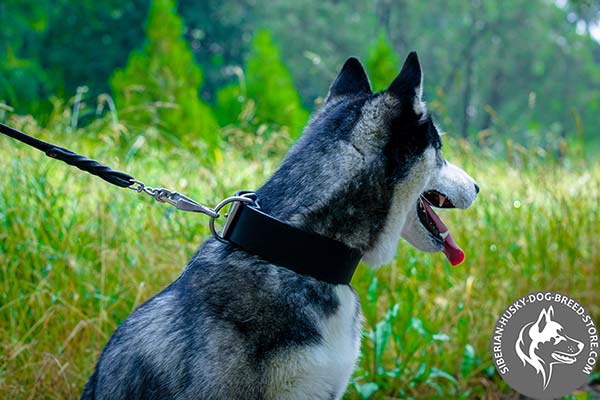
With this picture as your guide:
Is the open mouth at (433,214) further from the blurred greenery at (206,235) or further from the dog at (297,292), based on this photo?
the blurred greenery at (206,235)

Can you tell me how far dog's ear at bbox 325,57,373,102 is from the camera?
2.89 meters

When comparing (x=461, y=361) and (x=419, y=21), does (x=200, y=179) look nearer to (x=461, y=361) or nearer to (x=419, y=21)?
(x=461, y=361)

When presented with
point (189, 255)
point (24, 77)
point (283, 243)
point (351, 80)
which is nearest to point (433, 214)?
point (351, 80)

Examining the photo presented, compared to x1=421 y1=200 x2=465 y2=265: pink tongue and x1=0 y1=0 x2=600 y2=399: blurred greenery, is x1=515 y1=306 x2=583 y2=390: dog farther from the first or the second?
x1=421 y1=200 x2=465 y2=265: pink tongue

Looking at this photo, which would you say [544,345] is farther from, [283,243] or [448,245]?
[283,243]

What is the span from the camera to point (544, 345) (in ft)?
12.5

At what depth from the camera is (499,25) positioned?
40.4 m

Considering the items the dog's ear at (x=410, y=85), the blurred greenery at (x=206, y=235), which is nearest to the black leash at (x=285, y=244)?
the dog's ear at (x=410, y=85)

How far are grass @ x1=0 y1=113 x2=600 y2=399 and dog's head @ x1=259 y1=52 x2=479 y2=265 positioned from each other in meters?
1.59

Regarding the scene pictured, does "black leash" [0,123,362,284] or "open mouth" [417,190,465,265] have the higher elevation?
Answer: "open mouth" [417,190,465,265]

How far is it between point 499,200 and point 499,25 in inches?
1473

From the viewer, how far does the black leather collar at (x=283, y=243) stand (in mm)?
2344

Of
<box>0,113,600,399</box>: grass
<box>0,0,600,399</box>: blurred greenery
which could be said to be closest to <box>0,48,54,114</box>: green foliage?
<box>0,0,600,399</box>: blurred greenery

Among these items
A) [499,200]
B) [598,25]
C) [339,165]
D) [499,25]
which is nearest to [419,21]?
[499,25]
